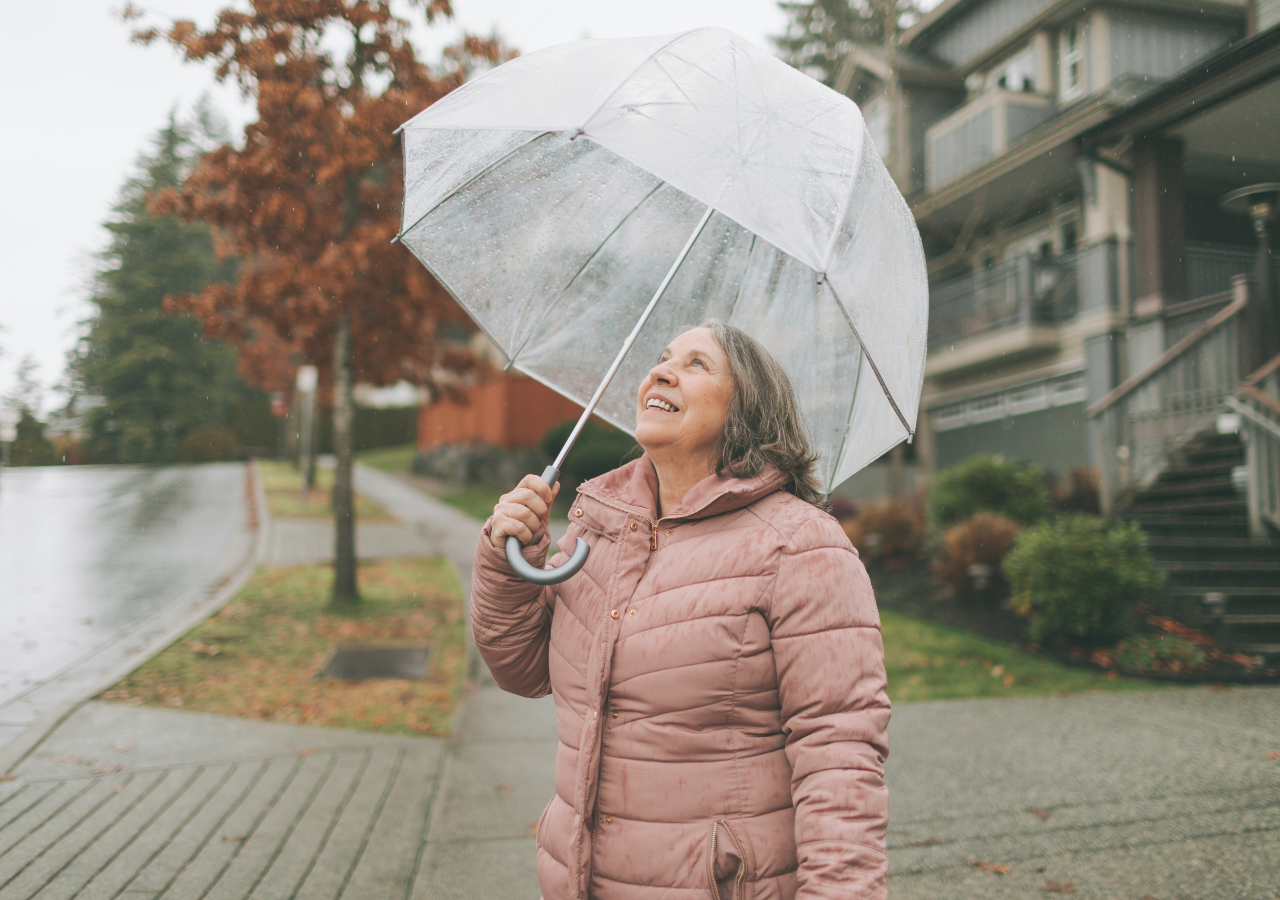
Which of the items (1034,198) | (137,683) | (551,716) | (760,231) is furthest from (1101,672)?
(1034,198)

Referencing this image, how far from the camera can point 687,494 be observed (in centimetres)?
188

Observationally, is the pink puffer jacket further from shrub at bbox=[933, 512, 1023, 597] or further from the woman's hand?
shrub at bbox=[933, 512, 1023, 597]

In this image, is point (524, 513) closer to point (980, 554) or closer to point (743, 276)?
point (743, 276)

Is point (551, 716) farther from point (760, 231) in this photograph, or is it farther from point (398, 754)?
point (760, 231)

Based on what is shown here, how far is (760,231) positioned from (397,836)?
3378 millimetres

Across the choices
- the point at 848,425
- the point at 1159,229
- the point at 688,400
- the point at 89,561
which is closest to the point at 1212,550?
the point at 1159,229

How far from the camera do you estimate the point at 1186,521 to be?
26.3 ft

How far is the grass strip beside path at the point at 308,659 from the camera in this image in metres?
5.77

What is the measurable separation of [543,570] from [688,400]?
51cm

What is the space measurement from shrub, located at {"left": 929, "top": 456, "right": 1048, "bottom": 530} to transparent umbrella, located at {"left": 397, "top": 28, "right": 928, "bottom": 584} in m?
7.90

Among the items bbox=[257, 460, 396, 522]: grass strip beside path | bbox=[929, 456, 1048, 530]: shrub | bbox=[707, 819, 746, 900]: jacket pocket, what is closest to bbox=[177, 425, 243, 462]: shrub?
bbox=[257, 460, 396, 522]: grass strip beside path

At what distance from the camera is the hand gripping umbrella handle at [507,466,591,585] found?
1.71 meters

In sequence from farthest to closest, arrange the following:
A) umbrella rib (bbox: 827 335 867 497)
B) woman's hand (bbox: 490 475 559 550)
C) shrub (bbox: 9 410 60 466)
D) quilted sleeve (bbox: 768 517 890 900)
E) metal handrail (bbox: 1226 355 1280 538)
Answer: shrub (bbox: 9 410 60 466), metal handrail (bbox: 1226 355 1280 538), umbrella rib (bbox: 827 335 867 497), woman's hand (bbox: 490 475 559 550), quilted sleeve (bbox: 768 517 890 900)

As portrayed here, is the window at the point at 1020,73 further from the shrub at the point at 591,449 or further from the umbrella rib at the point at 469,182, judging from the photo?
the umbrella rib at the point at 469,182
